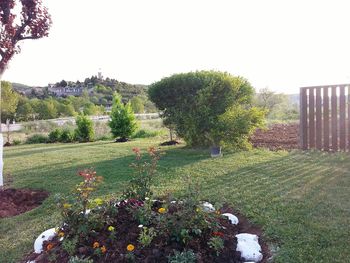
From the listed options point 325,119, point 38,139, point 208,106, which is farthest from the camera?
point 38,139

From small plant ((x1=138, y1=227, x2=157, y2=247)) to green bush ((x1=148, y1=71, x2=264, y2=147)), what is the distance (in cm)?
542

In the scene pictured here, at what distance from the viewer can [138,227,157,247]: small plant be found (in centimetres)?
298

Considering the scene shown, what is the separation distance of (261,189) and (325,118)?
3.86m

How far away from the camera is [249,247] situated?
315cm

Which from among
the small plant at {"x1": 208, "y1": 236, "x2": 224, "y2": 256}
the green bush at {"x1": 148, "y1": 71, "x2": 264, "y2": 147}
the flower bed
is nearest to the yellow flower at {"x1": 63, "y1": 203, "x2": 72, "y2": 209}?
the flower bed

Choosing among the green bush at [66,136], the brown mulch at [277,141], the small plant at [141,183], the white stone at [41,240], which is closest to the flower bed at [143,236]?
the white stone at [41,240]

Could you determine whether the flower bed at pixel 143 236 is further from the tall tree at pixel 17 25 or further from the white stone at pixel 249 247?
the tall tree at pixel 17 25

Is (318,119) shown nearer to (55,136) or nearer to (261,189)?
(261,189)

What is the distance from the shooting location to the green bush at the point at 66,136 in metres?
17.6

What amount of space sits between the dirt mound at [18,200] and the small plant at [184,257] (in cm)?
304

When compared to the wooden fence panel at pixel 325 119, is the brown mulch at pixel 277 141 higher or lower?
lower

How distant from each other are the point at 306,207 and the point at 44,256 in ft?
9.26

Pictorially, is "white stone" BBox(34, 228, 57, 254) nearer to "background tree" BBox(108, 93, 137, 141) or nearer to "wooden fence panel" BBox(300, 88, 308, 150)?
"wooden fence panel" BBox(300, 88, 308, 150)

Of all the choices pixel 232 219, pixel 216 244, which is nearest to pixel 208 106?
pixel 232 219
